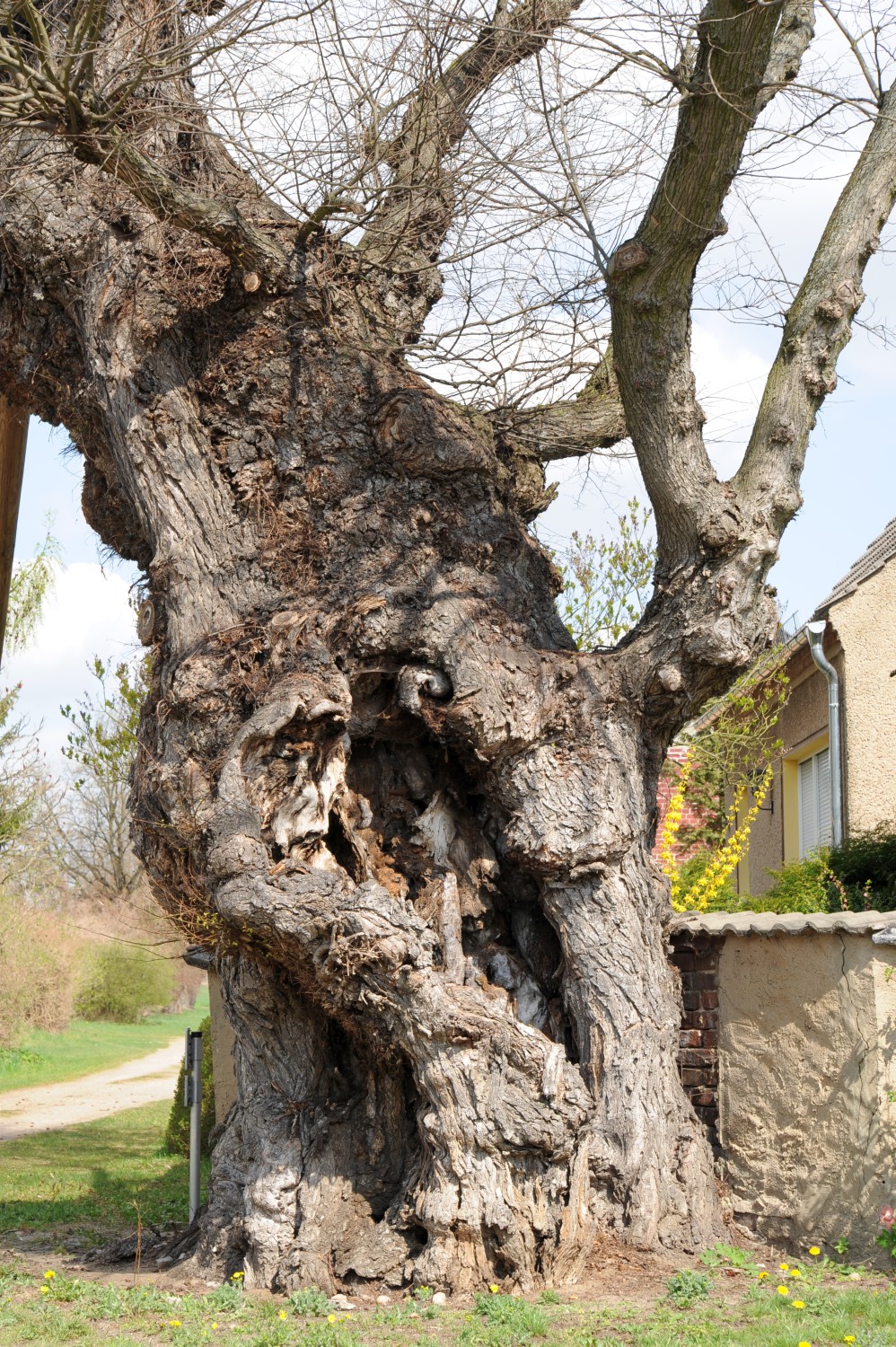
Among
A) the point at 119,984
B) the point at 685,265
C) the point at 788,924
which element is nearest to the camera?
the point at 685,265

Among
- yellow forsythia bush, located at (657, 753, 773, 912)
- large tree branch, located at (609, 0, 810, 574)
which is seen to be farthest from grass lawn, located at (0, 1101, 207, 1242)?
large tree branch, located at (609, 0, 810, 574)

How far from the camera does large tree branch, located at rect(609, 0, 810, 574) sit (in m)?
5.54

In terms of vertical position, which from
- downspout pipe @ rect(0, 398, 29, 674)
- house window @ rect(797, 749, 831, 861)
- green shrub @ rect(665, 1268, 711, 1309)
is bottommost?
green shrub @ rect(665, 1268, 711, 1309)

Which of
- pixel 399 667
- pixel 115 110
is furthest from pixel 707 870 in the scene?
pixel 115 110

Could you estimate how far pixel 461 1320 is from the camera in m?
5.12

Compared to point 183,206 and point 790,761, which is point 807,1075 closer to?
point 183,206

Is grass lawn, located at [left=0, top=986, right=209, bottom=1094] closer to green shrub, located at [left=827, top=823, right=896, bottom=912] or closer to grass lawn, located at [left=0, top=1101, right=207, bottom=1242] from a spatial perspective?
grass lawn, located at [left=0, top=1101, right=207, bottom=1242]

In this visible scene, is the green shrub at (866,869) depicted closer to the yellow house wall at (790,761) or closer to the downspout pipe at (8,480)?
the yellow house wall at (790,761)

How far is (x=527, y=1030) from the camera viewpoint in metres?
5.79

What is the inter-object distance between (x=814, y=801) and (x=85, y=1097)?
13.0 meters

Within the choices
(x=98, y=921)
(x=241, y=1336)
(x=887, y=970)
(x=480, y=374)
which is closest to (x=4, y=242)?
(x=480, y=374)

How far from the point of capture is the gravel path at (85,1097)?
16922mm

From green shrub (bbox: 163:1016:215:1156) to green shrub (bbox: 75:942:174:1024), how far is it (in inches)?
769

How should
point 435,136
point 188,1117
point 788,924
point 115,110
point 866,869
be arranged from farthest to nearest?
point 188,1117 < point 866,869 < point 435,136 < point 788,924 < point 115,110
